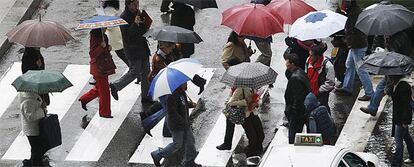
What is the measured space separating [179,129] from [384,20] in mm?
3901

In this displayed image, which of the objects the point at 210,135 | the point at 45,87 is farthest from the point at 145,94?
the point at 45,87

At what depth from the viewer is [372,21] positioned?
57.3 ft

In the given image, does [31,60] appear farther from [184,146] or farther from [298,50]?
[298,50]

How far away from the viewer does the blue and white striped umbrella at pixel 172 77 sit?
15500 mm

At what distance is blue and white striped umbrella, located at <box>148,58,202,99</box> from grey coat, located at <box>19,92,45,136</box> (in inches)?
71.3

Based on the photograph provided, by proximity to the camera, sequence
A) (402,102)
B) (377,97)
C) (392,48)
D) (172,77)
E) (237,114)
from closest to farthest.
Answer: (172,77) < (402,102) < (237,114) < (377,97) < (392,48)

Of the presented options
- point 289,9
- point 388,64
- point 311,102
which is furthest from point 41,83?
point 388,64

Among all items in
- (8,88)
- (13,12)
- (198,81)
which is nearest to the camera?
(198,81)

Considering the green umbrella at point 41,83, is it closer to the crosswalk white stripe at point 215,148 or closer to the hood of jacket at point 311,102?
the crosswalk white stripe at point 215,148

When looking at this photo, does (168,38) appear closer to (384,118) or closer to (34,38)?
(34,38)

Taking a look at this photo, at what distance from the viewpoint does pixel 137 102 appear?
19.2 m

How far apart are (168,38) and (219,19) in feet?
17.2

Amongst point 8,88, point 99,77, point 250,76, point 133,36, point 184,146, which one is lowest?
point 8,88

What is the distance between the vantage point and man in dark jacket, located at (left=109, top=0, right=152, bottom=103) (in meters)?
18.7
